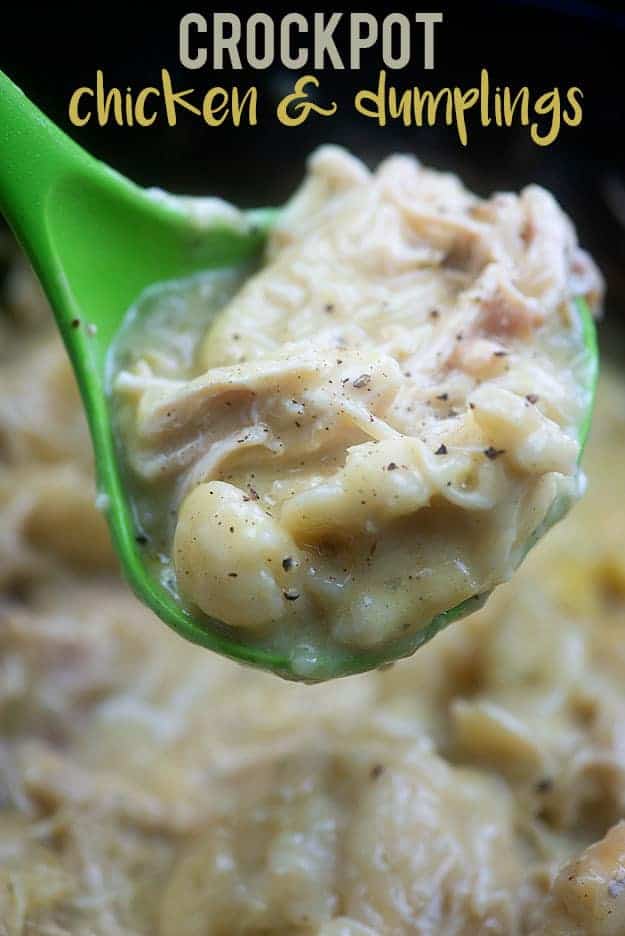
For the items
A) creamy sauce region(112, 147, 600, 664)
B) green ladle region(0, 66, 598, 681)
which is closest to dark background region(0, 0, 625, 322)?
green ladle region(0, 66, 598, 681)

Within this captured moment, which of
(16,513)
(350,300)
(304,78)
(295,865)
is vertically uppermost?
(304,78)

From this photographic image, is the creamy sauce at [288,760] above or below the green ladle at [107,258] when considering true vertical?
below

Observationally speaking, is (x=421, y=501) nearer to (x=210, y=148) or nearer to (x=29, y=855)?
(x=29, y=855)

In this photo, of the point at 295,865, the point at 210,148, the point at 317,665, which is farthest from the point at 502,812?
the point at 210,148

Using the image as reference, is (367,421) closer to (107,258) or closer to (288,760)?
(107,258)

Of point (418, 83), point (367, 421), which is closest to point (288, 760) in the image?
point (367, 421)

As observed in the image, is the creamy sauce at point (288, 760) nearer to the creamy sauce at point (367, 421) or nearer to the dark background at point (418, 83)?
the creamy sauce at point (367, 421)

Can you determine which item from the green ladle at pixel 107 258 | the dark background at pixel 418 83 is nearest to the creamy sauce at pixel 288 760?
the green ladle at pixel 107 258

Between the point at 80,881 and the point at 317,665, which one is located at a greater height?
the point at 317,665

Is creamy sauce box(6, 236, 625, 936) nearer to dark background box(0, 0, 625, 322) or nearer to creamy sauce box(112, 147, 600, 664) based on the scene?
creamy sauce box(112, 147, 600, 664)
